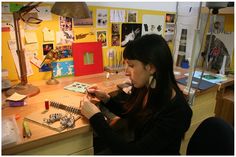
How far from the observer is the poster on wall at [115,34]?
174 cm

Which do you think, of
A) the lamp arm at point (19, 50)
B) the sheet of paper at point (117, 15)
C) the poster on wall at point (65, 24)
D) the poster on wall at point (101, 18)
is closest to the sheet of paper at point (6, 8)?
the lamp arm at point (19, 50)

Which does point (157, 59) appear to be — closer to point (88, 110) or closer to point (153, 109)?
point (153, 109)

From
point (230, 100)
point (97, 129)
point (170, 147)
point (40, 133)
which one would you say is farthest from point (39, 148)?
point (230, 100)

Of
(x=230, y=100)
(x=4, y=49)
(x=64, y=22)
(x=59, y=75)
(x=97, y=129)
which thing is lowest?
(x=230, y=100)

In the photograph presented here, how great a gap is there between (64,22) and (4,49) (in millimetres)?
430

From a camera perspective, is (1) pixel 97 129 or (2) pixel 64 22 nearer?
(1) pixel 97 129

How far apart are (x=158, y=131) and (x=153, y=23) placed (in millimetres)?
1286

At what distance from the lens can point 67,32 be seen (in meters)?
1.53

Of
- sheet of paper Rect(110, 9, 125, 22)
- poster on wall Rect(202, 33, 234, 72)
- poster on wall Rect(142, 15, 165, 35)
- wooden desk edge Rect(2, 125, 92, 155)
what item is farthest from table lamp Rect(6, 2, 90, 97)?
poster on wall Rect(202, 33, 234, 72)

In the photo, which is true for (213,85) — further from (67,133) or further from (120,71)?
(67,133)

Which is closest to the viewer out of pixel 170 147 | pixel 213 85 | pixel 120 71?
pixel 170 147

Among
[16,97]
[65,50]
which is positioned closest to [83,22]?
[65,50]

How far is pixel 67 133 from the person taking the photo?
913 millimetres

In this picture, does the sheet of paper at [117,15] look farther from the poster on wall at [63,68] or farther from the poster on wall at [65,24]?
the poster on wall at [63,68]
